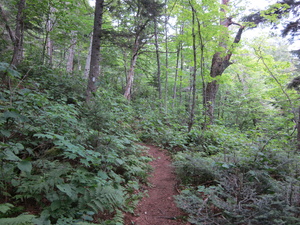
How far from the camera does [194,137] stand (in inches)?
283

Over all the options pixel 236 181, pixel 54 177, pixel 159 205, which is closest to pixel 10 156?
pixel 54 177

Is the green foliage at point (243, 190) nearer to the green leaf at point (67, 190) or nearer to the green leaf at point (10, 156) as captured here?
the green leaf at point (67, 190)

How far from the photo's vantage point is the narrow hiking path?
295 centimetres

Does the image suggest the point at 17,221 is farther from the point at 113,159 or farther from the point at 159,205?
the point at 159,205

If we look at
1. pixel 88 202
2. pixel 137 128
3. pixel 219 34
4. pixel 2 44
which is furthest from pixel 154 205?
pixel 2 44

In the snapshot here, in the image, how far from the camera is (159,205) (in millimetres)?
3463

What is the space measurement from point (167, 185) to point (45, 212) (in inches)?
111

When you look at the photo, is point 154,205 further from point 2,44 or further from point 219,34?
point 2,44

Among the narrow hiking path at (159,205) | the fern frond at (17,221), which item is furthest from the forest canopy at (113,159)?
the narrow hiking path at (159,205)

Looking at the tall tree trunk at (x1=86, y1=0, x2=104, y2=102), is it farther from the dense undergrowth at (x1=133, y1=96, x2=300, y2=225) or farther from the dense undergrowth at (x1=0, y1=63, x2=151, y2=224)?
the dense undergrowth at (x1=133, y1=96, x2=300, y2=225)

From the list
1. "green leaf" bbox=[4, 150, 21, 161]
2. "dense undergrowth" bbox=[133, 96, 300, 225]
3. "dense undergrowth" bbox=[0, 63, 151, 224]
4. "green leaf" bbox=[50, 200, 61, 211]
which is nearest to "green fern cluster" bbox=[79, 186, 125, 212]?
"dense undergrowth" bbox=[0, 63, 151, 224]

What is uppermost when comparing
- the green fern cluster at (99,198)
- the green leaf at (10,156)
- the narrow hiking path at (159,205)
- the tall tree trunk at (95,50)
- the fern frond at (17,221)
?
the tall tree trunk at (95,50)

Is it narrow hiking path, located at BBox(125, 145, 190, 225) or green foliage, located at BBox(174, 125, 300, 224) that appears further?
narrow hiking path, located at BBox(125, 145, 190, 225)

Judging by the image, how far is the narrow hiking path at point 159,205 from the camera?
2953 mm
